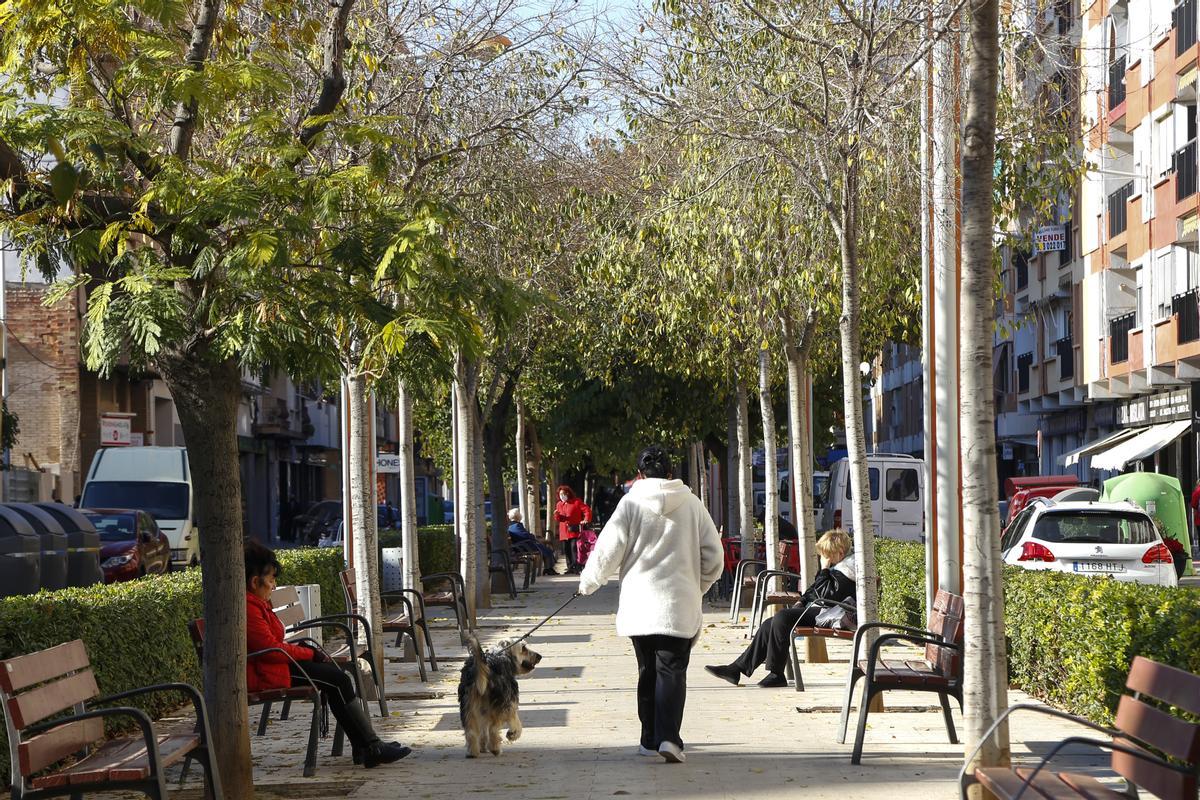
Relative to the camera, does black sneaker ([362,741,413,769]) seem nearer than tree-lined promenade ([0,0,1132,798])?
No

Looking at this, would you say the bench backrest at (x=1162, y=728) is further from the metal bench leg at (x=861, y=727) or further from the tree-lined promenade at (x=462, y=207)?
the metal bench leg at (x=861, y=727)

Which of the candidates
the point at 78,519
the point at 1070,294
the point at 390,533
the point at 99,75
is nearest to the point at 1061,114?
the point at 99,75

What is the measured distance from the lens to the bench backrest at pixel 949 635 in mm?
9602

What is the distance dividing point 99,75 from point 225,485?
250cm

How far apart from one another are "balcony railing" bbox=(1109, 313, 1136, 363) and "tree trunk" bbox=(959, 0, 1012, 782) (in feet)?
121

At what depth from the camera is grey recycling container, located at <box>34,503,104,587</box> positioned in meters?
19.6

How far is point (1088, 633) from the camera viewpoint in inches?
420

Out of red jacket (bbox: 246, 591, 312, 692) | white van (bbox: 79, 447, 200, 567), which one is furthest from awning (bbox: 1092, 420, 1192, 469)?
red jacket (bbox: 246, 591, 312, 692)

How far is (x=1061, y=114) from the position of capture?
567 inches

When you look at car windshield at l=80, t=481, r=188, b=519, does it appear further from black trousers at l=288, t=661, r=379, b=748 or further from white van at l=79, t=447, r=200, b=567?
black trousers at l=288, t=661, r=379, b=748

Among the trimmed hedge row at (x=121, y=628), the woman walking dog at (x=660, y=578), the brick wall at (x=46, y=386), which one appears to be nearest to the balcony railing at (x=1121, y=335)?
the brick wall at (x=46, y=386)

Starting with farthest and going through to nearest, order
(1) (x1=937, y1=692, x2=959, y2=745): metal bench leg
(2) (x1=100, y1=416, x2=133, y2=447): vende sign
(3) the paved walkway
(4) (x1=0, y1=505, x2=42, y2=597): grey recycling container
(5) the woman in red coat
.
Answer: (5) the woman in red coat, (2) (x1=100, y1=416, x2=133, y2=447): vende sign, (4) (x1=0, y1=505, x2=42, y2=597): grey recycling container, (1) (x1=937, y1=692, x2=959, y2=745): metal bench leg, (3) the paved walkway

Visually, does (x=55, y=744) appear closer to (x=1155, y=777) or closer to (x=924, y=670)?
(x=1155, y=777)

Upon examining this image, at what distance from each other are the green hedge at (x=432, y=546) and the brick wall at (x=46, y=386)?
1730 cm
